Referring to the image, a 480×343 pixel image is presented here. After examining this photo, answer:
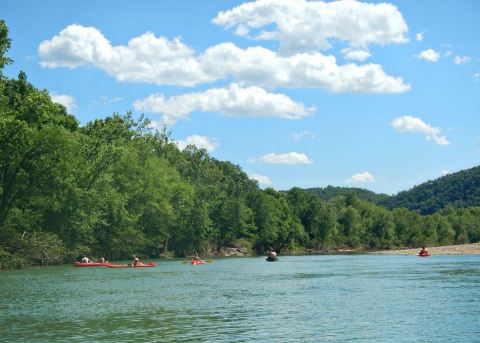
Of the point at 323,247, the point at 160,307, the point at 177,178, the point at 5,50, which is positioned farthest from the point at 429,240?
the point at 160,307

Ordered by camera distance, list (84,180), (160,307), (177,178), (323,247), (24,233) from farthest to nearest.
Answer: (323,247), (177,178), (84,180), (24,233), (160,307)

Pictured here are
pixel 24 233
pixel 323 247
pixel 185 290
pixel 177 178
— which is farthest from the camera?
pixel 323 247

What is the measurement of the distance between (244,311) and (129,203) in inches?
2751

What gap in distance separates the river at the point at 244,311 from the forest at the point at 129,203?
2166 centimetres

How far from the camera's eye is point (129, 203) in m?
98.2

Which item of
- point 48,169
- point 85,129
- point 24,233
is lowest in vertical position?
point 24,233

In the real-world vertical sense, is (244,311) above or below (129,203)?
below

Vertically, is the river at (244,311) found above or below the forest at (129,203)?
below

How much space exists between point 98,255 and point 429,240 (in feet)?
387

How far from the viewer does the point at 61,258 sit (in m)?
76.2

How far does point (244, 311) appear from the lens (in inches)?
1211

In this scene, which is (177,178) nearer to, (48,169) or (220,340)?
(48,169)

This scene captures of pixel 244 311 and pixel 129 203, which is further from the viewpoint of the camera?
pixel 129 203

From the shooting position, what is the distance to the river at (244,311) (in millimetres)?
23734
